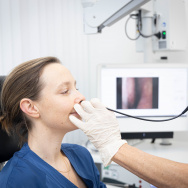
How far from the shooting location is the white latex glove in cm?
96

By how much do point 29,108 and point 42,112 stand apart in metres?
0.06

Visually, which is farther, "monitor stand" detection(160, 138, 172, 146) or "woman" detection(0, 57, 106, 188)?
"monitor stand" detection(160, 138, 172, 146)

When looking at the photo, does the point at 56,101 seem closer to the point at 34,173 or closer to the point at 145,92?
the point at 34,173

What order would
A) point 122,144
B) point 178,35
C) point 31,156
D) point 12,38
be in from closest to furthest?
point 122,144 → point 31,156 → point 12,38 → point 178,35

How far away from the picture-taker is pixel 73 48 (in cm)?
225

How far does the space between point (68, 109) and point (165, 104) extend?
40.9 inches

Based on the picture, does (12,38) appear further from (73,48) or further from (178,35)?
(178,35)

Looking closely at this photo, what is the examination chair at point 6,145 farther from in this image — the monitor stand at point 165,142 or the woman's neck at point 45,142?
the monitor stand at point 165,142

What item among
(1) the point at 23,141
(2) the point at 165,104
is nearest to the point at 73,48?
(2) the point at 165,104

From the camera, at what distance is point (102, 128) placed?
98 centimetres

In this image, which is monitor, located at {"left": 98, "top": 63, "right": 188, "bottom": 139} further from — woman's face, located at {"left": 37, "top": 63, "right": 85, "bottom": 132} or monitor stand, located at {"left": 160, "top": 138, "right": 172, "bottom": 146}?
woman's face, located at {"left": 37, "top": 63, "right": 85, "bottom": 132}

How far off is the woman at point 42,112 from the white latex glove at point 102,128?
99 mm

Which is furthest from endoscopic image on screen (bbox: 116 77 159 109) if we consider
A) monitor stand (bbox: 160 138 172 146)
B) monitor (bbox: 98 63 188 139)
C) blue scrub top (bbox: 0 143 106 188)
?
blue scrub top (bbox: 0 143 106 188)

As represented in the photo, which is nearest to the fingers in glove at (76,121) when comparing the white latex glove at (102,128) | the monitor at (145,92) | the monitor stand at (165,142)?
the white latex glove at (102,128)
